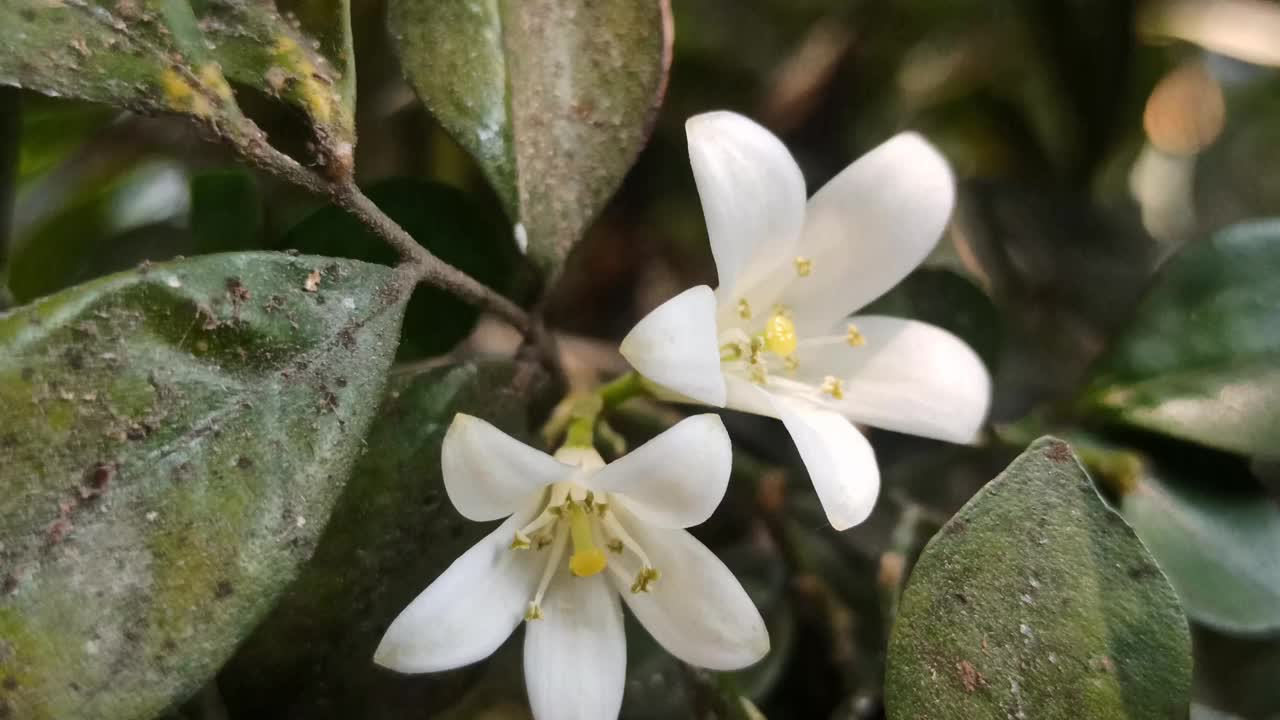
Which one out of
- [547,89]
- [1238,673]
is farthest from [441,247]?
[1238,673]

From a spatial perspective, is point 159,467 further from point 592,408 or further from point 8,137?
point 8,137

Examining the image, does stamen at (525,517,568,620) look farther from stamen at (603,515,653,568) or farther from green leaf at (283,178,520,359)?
green leaf at (283,178,520,359)

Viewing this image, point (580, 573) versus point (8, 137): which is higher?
point (8, 137)

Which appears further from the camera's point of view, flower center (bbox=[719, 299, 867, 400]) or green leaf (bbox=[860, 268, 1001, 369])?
green leaf (bbox=[860, 268, 1001, 369])

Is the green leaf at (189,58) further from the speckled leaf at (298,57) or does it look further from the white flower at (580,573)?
the white flower at (580,573)

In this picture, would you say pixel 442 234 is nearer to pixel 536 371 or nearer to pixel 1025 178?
pixel 536 371

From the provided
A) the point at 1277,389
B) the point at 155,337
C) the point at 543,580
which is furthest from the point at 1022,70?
the point at 155,337

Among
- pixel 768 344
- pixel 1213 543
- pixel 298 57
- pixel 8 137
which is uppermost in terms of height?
pixel 298 57

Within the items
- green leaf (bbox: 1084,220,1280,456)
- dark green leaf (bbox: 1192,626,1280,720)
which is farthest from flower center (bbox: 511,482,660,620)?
dark green leaf (bbox: 1192,626,1280,720)
